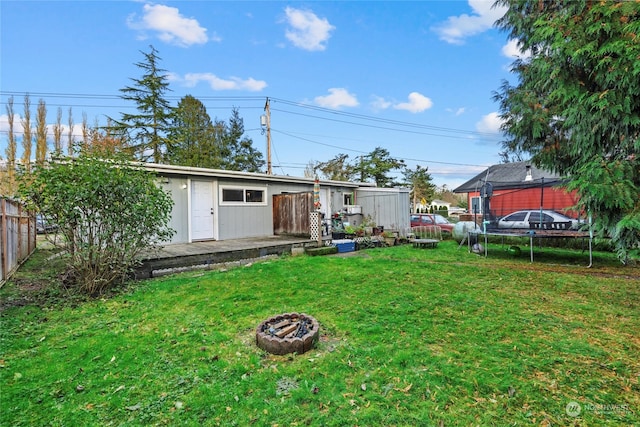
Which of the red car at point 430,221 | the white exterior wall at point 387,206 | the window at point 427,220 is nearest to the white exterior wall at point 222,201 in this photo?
the white exterior wall at point 387,206

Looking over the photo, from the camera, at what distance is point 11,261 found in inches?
215

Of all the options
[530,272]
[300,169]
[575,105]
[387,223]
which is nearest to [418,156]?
[300,169]

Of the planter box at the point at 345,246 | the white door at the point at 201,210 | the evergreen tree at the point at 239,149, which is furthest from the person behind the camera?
the evergreen tree at the point at 239,149

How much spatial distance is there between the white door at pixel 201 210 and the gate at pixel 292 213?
93.2 inches

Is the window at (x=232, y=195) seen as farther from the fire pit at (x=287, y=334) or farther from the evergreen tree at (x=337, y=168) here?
the evergreen tree at (x=337, y=168)

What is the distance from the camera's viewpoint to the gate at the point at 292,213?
30.1ft

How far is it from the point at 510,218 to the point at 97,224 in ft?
36.2

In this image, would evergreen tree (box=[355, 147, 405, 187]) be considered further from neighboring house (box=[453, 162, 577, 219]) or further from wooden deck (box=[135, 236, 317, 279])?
wooden deck (box=[135, 236, 317, 279])

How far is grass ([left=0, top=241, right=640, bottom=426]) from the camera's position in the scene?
1.90 meters

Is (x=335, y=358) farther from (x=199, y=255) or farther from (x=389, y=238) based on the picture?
(x=389, y=238)

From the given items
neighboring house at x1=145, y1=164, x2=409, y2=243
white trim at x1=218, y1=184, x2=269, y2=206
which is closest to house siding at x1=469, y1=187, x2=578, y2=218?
neighboring house at x1=145, y1=164, x2=409, y2=243

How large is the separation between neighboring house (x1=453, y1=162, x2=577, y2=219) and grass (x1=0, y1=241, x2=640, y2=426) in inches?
86.1

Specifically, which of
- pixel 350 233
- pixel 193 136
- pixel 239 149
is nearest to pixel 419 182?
pixel 239 149

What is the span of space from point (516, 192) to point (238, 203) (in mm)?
12197
